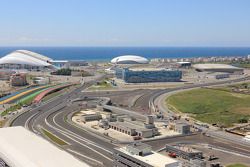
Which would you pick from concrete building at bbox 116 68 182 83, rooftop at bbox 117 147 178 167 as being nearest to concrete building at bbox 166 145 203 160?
rooftop at bbox 117 147 178 167

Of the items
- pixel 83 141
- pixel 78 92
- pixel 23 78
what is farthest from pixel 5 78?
pixel 83 141

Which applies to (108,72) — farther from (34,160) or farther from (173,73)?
(34,160)

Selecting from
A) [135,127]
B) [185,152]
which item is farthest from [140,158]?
[135,127]

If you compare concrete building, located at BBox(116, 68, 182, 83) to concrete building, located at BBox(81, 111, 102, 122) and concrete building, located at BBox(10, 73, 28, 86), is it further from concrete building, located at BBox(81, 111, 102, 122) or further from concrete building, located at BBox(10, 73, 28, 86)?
concrete building, located at BBox(81, 111, 102, 122)

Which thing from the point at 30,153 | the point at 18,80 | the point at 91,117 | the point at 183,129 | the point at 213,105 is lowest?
the point at 91,117

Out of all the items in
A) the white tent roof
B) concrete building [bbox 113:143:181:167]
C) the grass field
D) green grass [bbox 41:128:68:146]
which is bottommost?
green grass [bbox 41:128:68:146]

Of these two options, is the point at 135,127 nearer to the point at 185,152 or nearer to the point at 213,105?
the point at 185,152

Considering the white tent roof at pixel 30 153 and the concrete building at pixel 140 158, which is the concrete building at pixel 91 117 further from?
the concrete building at pixel 140 158
